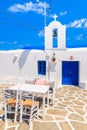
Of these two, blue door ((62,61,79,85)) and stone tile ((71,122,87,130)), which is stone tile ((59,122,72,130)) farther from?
blue door ((62,61,79,85))

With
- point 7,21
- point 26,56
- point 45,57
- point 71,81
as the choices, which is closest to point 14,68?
point 26,56

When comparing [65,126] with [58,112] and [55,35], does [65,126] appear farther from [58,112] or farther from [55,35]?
[55,35]

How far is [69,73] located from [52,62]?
184 cm

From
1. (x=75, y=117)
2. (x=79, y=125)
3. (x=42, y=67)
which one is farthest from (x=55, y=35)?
(x=79, y=125)

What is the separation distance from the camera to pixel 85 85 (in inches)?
497

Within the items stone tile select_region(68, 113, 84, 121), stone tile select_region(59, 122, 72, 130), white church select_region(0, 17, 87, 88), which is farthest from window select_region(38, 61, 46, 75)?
stone tile select_region(59, 122, 72, 130)

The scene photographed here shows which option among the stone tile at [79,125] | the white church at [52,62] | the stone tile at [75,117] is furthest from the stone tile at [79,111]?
the white church at [52,62]

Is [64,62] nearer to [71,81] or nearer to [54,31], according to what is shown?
[71,81]

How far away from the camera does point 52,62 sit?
1405 cm

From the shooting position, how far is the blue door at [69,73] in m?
14.2

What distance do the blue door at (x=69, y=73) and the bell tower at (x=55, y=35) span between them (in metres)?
1.64

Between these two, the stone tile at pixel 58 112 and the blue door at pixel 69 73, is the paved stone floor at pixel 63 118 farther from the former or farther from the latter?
the blue door at pixel 69 73

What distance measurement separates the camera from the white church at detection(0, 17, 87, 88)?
44.7ft

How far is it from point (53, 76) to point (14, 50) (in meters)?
4.68
